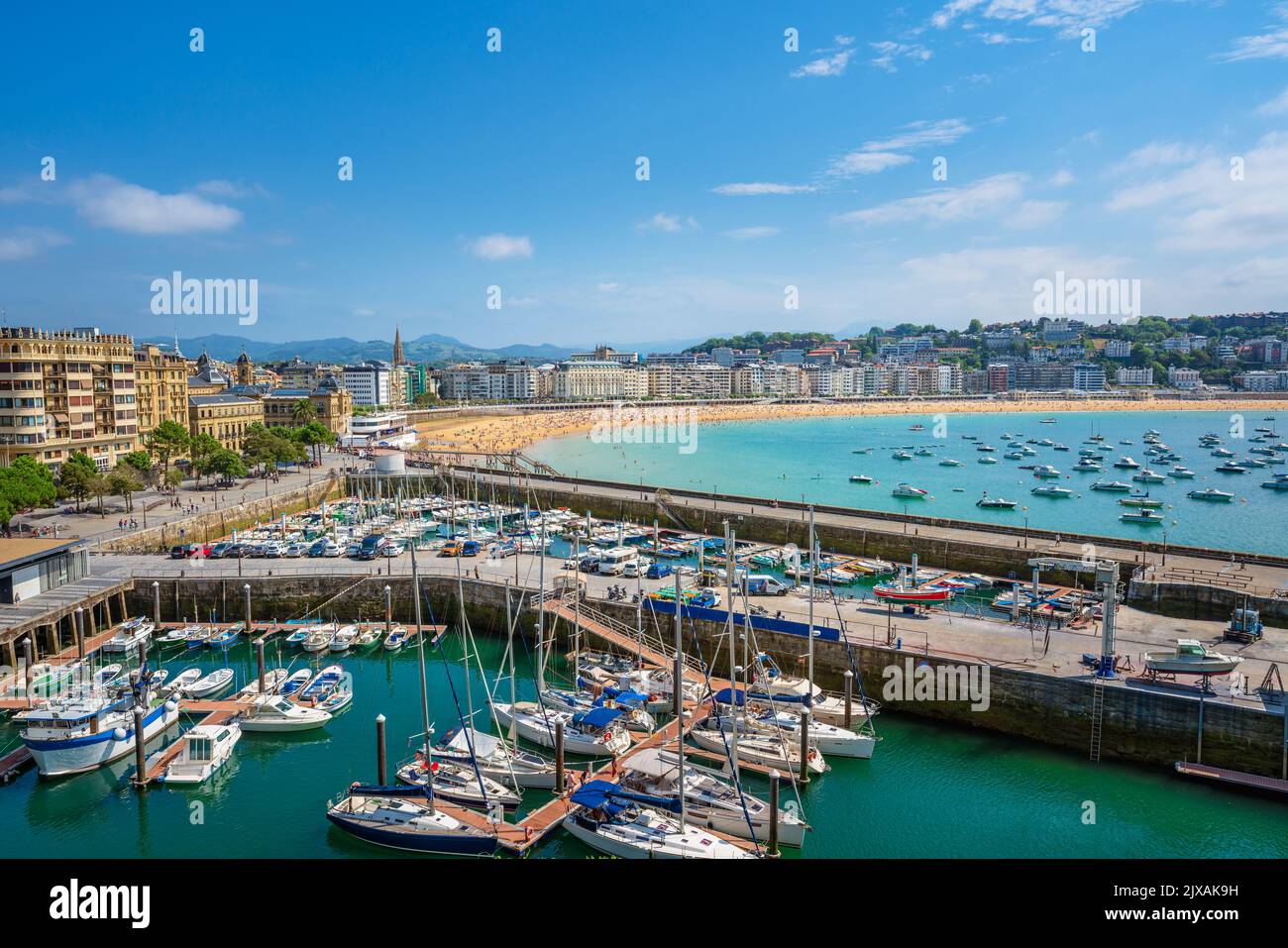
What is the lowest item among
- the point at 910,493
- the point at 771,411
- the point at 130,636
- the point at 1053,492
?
the point at 130,636

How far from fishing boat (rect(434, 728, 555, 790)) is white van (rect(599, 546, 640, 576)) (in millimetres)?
14736

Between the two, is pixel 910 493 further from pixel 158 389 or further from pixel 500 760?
pixel 158 389

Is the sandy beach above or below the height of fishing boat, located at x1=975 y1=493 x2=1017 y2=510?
above

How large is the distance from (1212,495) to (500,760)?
188 feet

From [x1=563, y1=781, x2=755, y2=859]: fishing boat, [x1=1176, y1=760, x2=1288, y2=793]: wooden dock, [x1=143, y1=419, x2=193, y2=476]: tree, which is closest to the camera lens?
[x1=563, y1=781, x2=755, y2=859]: fishing boat

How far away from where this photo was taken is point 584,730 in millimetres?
19172

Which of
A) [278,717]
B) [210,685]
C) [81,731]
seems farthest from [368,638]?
[81,731]

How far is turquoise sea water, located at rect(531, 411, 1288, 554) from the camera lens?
4950 centimetres

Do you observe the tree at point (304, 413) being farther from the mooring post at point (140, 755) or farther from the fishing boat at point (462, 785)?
the fishing boat at point (462, 785)

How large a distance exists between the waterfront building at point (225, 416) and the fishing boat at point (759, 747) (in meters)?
49.1

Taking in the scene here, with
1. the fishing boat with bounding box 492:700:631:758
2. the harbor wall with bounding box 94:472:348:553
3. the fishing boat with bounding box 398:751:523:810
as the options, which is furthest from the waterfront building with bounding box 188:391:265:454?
the fishing boat with bounding box 398:751:523:810

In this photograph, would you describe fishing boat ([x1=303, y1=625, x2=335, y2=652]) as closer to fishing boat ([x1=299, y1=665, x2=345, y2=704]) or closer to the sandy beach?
fishing boat ([x1=299, y1=665, x2=345, y2=704])

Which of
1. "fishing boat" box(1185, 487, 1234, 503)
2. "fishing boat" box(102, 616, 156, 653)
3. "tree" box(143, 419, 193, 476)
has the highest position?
"tree" box(143, 419, 193, 476)
